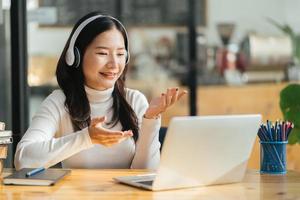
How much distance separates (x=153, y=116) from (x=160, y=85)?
252cm

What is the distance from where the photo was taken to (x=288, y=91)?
2.90 metres

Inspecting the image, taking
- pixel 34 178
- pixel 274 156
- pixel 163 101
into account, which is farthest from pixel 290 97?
pixel 34 178

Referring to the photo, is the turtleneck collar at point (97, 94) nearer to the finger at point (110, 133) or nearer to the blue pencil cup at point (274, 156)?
the finger at point (110, 133)

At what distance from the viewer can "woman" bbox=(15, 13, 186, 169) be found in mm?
2582

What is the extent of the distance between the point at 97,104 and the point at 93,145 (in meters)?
0.31

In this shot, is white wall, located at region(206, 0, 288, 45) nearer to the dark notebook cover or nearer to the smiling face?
the smiling face

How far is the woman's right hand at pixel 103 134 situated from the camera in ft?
6.83

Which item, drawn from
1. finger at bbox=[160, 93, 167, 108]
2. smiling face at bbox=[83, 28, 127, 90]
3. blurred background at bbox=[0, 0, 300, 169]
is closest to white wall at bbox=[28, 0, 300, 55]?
blurred background at bbox=[0, 0, 300, 169]

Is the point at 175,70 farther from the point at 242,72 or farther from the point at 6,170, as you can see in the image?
the point at 6,170

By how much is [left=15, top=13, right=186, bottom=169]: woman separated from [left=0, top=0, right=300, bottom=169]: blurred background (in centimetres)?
201

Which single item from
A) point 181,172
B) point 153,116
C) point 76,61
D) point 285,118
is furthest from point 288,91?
point 181,172

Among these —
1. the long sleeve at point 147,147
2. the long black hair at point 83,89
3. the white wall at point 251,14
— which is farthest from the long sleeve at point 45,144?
the white wall at point 251,14

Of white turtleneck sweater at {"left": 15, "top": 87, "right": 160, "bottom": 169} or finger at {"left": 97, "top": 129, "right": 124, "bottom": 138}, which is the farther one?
white turtleneck sweater at {"left": 15, "top": 87, "right": 160, "bottom": 169}

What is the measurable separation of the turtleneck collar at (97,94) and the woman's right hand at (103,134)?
524 mm
